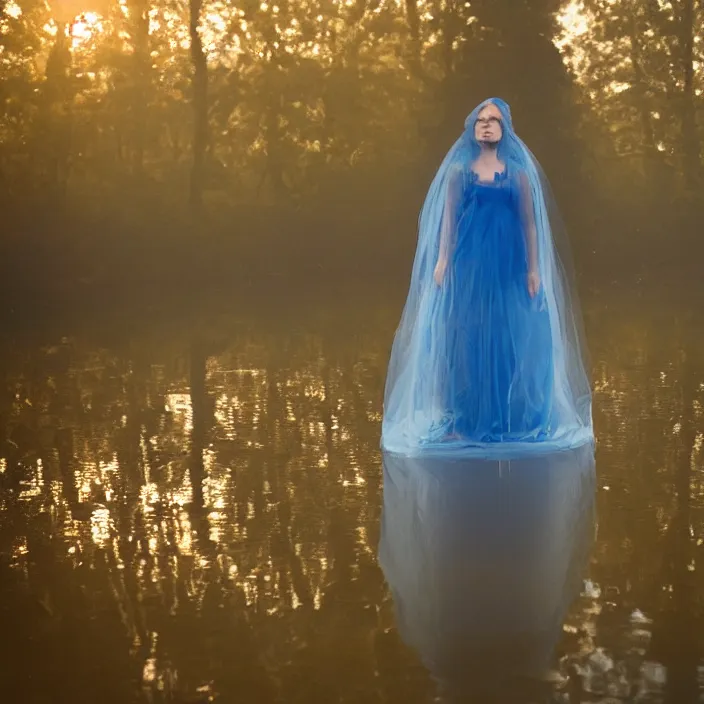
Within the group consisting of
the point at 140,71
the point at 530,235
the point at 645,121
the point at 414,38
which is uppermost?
the point at 414,38

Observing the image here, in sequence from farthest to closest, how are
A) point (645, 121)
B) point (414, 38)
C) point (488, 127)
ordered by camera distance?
point (645, 121) < point (414, 38) < point (488, 127)

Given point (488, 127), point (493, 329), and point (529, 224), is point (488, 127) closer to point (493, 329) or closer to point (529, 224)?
point (529, 224)

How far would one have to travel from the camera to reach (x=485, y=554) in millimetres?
4078

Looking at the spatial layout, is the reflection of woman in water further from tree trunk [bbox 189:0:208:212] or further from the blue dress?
tree trunk [bbox 189:0:208:212]

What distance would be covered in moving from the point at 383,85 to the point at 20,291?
6356mm

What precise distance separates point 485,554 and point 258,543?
729 millimetres

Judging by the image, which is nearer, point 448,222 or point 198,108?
point 448,222

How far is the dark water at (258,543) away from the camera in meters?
3.08

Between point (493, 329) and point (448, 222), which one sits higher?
point (448, 222)

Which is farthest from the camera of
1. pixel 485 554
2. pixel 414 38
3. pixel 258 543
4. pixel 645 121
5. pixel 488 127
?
pixel 645 121

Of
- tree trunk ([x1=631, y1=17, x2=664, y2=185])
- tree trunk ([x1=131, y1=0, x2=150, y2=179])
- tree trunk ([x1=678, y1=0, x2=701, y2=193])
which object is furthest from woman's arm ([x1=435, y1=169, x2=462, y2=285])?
tree trunk ([x1=678, y1=0, x2=701, y2=193])

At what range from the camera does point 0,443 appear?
6266 millimetres

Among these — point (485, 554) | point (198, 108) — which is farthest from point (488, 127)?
point (198, 108)

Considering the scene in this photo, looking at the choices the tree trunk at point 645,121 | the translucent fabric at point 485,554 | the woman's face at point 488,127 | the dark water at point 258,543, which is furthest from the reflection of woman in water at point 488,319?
the tree trunk at point 645,121
